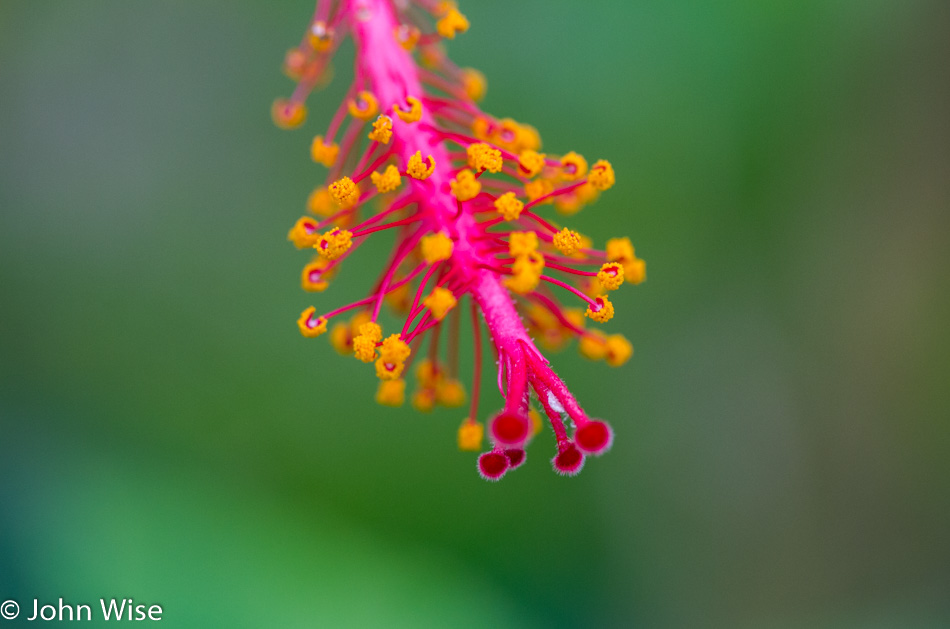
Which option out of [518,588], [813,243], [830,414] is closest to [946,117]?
[813,243]

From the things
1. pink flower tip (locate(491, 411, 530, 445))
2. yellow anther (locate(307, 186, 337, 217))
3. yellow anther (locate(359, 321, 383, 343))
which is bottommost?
pink flower tip (locate(491, 411, 530, 445))

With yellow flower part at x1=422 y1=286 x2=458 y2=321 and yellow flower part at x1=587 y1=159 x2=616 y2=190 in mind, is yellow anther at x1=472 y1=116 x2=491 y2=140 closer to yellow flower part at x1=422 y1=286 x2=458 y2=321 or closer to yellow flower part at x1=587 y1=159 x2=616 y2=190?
yellow flower part at x1=587 y1=159 x2=616 y2=190

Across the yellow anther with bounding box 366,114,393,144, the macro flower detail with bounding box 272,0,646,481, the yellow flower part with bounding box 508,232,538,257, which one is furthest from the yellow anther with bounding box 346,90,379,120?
the yellow flower part with bounding box 508,232,538,257

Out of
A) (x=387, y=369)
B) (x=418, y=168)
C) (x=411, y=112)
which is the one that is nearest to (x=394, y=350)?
(x=387, y=369)

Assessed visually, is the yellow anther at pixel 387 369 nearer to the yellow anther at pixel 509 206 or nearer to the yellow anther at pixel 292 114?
the yellow anther at pixel 509 206

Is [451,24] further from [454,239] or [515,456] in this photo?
[515,456]

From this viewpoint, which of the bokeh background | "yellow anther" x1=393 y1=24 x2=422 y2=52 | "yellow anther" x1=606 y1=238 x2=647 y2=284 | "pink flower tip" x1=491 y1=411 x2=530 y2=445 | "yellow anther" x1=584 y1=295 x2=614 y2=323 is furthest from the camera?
the bokeh background

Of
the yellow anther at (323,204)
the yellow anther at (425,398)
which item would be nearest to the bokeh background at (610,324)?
the yellow anther at (425,398)
